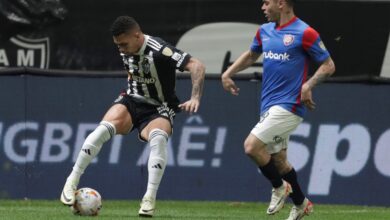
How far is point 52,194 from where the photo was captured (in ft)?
45.9

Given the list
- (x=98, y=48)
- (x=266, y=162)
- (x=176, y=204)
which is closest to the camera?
(x=266, y=162)

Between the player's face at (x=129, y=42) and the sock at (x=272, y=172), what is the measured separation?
1.62 m

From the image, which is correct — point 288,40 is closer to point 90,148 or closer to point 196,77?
point 196,77

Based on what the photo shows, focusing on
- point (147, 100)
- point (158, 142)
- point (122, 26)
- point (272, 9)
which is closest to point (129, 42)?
point (122, 26)

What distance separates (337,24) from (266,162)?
4.83 metres

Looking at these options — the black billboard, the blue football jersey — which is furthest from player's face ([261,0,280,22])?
the black billboard

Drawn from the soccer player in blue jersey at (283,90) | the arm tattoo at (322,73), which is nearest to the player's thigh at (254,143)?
the soccer player in blue jersey at (283,90)

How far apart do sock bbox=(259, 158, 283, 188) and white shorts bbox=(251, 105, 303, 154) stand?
8.7 inches

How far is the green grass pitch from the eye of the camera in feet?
35.2

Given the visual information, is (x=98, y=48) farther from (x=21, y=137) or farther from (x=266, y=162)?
(x=266, y=162)

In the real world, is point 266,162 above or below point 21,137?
above

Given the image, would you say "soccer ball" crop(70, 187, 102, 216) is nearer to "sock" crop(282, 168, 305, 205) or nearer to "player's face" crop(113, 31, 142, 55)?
"player's face" crop(113, 31, 142, 55)

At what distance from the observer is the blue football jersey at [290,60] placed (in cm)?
1030

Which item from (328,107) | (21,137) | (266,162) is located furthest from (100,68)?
(266,162)
